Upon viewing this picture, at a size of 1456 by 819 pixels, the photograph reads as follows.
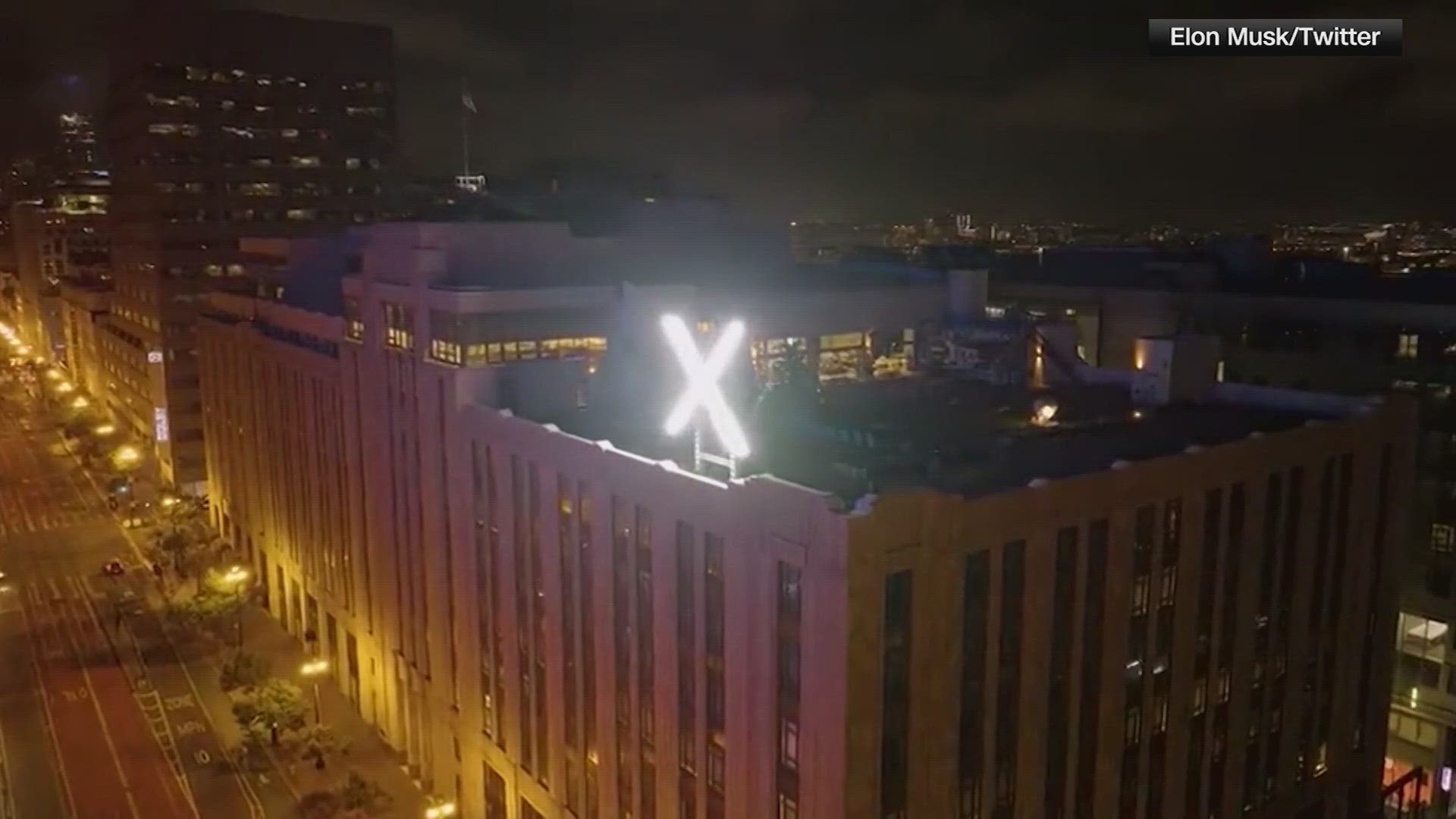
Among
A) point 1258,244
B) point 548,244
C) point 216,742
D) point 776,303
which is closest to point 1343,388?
point 1258,244

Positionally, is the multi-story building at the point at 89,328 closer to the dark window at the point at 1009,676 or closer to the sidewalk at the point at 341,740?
the sidewalk at the point at 341,740

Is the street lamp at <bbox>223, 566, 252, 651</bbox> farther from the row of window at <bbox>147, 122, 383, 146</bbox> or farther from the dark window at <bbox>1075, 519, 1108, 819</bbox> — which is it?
the row of window at <bbox>147, 122, 383, 146</bbox>

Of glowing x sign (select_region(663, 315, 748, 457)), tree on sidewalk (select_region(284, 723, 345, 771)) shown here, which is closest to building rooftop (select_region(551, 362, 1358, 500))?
glowing x sign (select_region(663, 315, 748, 457))

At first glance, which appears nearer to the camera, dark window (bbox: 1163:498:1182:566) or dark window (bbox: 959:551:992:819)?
dark window (bbox: 959:551:992:819)

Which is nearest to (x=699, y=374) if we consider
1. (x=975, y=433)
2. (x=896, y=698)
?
(x=975, y=433)

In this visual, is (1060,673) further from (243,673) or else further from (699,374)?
(243,673)

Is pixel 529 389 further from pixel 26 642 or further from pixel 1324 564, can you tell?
pixel 26 642

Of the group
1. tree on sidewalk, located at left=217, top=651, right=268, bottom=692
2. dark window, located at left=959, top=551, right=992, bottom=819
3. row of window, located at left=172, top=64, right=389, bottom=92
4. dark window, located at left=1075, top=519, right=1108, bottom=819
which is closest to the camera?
dark window, located at left=959, top=551, right=992, bottom=819
